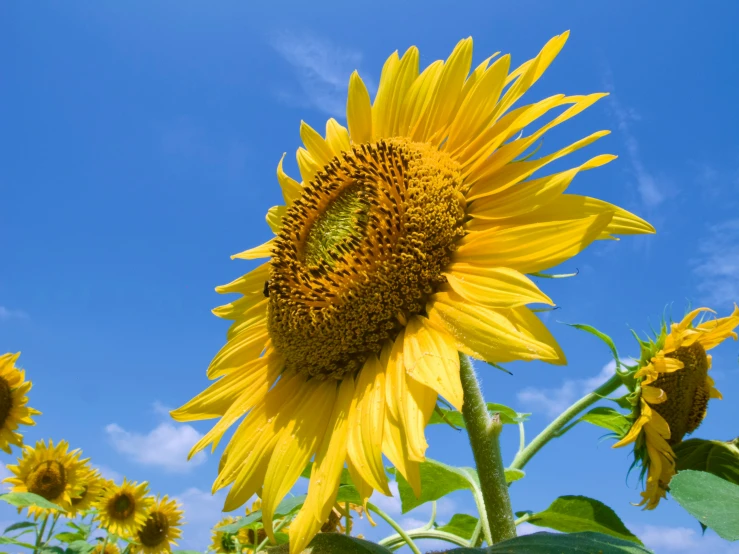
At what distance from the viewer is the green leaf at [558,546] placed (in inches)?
69.3

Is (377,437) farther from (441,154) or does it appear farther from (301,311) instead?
(441,154)

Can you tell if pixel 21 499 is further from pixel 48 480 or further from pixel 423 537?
pixel 423 537

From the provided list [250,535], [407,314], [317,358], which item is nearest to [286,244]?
[317,358]

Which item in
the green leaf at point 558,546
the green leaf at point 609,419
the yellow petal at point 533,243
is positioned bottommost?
the green leaf at point 558,546

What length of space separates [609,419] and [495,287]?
74.8 inches

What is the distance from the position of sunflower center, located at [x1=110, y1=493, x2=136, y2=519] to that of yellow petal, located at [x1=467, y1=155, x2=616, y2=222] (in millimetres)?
7038

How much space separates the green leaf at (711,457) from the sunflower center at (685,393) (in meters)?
0.10

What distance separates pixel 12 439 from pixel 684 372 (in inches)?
272

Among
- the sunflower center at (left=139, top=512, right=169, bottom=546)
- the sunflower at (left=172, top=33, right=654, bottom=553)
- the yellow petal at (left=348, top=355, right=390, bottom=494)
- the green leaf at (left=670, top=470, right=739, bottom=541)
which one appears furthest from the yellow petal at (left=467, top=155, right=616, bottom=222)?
the sunflower center at (left=139, top=512, right=169, bottom=546)

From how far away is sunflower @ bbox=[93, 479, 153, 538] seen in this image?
25.7ft

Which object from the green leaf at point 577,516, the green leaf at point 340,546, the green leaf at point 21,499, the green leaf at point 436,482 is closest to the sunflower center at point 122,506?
the green leaf at point 21,499

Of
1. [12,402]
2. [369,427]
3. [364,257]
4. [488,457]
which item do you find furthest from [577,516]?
[12,402]

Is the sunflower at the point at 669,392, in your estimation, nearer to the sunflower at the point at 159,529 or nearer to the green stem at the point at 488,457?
the green stem at the point at 488,457

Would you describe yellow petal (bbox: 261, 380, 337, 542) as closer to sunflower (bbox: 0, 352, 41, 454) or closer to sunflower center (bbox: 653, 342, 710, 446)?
sunflower center (bbox: 653, 342, 710, 446)
